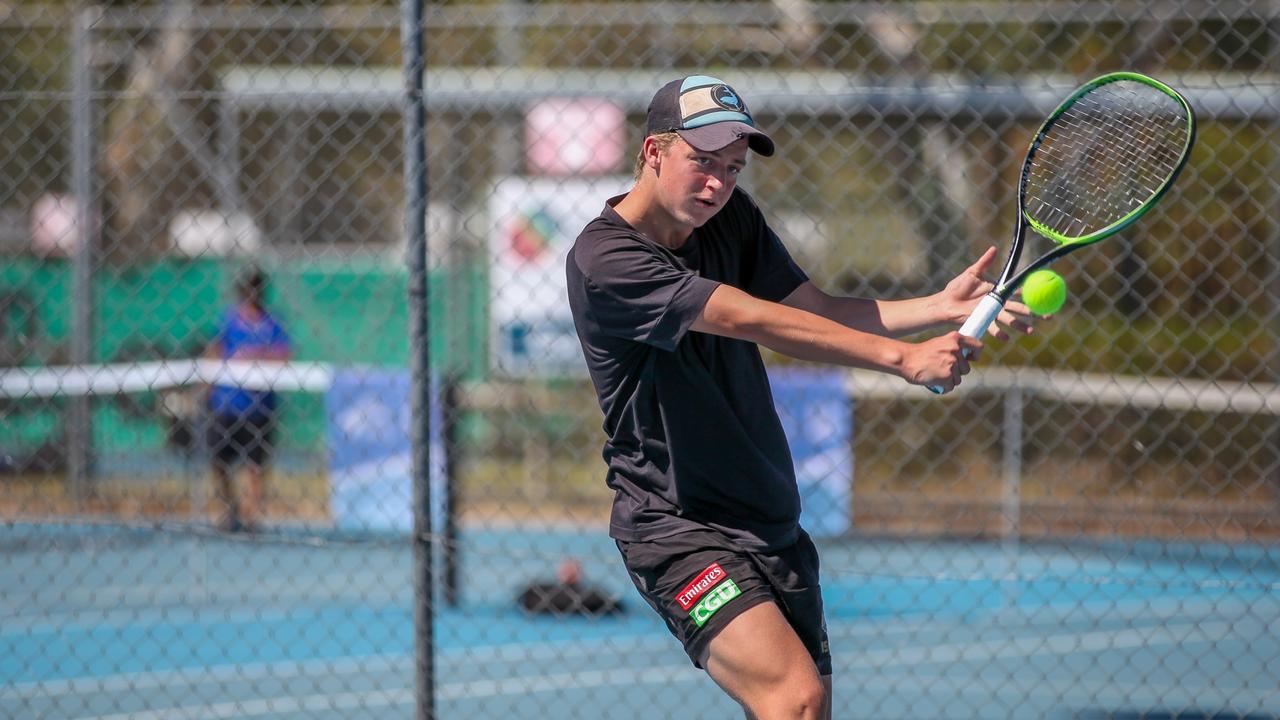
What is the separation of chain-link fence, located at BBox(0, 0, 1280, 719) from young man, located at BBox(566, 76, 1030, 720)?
2380mm

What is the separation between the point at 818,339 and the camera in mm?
3109

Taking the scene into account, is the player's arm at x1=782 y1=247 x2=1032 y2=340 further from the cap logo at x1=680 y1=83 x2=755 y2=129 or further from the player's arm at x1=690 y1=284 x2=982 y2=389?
the cap logo at x1=680 y1=83 x2=755 y2=129

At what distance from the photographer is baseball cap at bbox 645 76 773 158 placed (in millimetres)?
3158

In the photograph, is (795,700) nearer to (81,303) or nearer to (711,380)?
(711,380)

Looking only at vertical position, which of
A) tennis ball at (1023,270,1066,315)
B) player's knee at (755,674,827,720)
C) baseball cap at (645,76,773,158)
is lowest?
player's knee at (755,674,827,720)

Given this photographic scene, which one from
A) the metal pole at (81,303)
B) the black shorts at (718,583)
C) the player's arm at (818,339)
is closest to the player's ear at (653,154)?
the player's arm at (818,339)

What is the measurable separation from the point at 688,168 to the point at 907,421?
21.9 feet

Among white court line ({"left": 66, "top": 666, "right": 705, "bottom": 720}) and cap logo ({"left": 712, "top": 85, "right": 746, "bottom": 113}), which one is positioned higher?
cap logo ({"left": 712, "top": 85, "right": 746, "bottom": 113})

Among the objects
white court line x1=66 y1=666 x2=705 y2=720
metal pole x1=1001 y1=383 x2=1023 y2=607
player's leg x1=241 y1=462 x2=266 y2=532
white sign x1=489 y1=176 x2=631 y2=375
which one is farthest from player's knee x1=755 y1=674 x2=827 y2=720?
white sign x1=489 y1=176 x2=631 y2=375

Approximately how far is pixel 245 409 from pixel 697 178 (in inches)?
255

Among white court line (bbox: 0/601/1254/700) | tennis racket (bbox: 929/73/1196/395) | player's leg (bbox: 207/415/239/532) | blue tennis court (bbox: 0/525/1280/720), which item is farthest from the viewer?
player's leg (bbox: 207/415/239/532)

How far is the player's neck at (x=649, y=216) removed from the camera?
3.31 metres

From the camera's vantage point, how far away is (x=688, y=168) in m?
3.20

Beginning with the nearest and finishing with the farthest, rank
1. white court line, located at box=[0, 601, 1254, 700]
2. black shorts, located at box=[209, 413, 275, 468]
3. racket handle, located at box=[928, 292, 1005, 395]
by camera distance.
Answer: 1. racket handle, located at box=[928, 292, 1005, 395]
2. white court line, located at box=[0, 601, 1254, 700]
3. black shorts, located at box=[209, 413, 275, 468]
